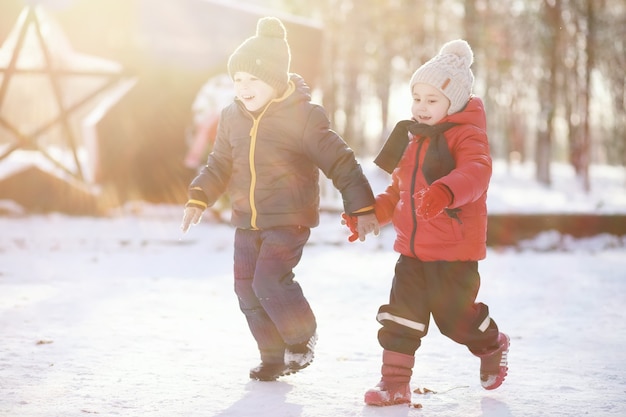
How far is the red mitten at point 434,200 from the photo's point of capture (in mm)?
3182

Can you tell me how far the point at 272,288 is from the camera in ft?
12.2

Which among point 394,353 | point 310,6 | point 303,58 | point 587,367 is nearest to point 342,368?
point 394,353

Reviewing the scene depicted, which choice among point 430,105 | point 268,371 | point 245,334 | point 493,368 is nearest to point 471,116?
point 430,105

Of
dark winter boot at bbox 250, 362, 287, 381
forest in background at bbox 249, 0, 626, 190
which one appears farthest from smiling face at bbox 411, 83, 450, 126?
forest in background at bbox 249, 0, 626, 190

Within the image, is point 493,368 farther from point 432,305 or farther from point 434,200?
point 434,200

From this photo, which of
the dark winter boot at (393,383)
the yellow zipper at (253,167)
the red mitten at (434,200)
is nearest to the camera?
the red mitten at (434,200)

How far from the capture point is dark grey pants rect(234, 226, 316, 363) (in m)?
3.72

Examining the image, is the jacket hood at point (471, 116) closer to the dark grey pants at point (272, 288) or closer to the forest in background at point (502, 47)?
the dark grey pants at point (272, 288)

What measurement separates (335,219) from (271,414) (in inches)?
328

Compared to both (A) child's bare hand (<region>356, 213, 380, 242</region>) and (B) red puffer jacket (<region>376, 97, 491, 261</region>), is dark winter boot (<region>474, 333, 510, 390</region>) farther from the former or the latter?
(A) child's bare hand (<region>356, 213, 380, 242</region>)

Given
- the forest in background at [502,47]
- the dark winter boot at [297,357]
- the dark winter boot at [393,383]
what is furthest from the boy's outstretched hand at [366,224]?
the forest in background at [502,47]

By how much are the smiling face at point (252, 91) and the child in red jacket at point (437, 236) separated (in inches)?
24.9

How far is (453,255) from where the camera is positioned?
11.2ft

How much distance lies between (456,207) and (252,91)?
3.61 ft
